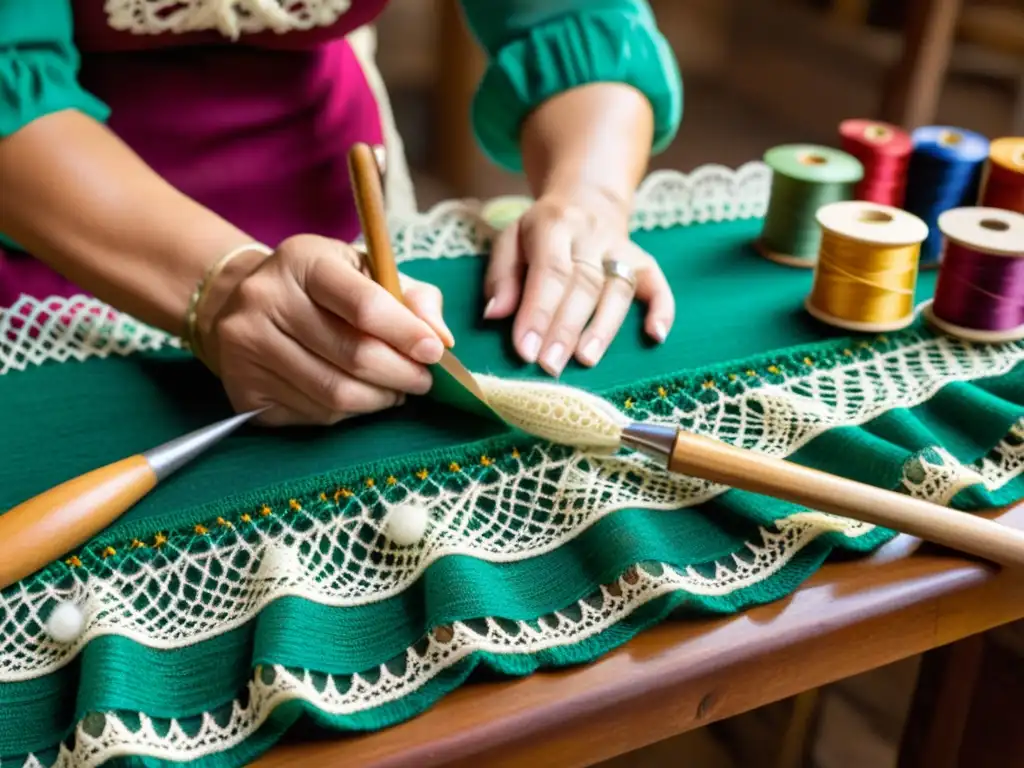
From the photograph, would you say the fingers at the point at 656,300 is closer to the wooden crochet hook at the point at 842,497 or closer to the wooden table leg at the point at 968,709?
the wooden crochet hook at the point at 842,497

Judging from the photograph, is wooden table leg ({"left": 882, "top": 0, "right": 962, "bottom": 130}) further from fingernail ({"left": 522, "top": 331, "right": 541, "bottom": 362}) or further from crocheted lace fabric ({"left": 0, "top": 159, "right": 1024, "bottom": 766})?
fingernail ({"left": 522, "top": 331, "right": 541, "bottom": 362})

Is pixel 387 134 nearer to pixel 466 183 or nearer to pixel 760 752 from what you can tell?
pixel 760 752

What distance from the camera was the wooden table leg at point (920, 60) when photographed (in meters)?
1.74

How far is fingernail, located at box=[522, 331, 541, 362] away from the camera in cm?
70

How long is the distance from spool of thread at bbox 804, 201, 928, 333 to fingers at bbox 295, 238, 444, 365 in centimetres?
31

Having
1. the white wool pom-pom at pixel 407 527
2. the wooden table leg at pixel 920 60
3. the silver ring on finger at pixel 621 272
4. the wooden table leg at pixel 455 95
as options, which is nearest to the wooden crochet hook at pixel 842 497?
the white wool pom-pom at pixel 407 527

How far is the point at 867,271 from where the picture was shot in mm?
715

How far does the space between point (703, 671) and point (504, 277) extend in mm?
379

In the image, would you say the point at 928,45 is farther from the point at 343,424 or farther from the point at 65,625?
the point at 65,625

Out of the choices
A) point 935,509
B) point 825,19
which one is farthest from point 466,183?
point 935,509

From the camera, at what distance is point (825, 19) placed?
286 centimetres

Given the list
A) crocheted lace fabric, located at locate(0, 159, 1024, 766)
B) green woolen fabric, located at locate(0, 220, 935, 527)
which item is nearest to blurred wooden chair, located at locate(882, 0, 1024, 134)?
green woolen fabric, located at locate(0, 220, 935, 527)

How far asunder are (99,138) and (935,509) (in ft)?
2.07

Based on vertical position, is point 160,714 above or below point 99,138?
below
